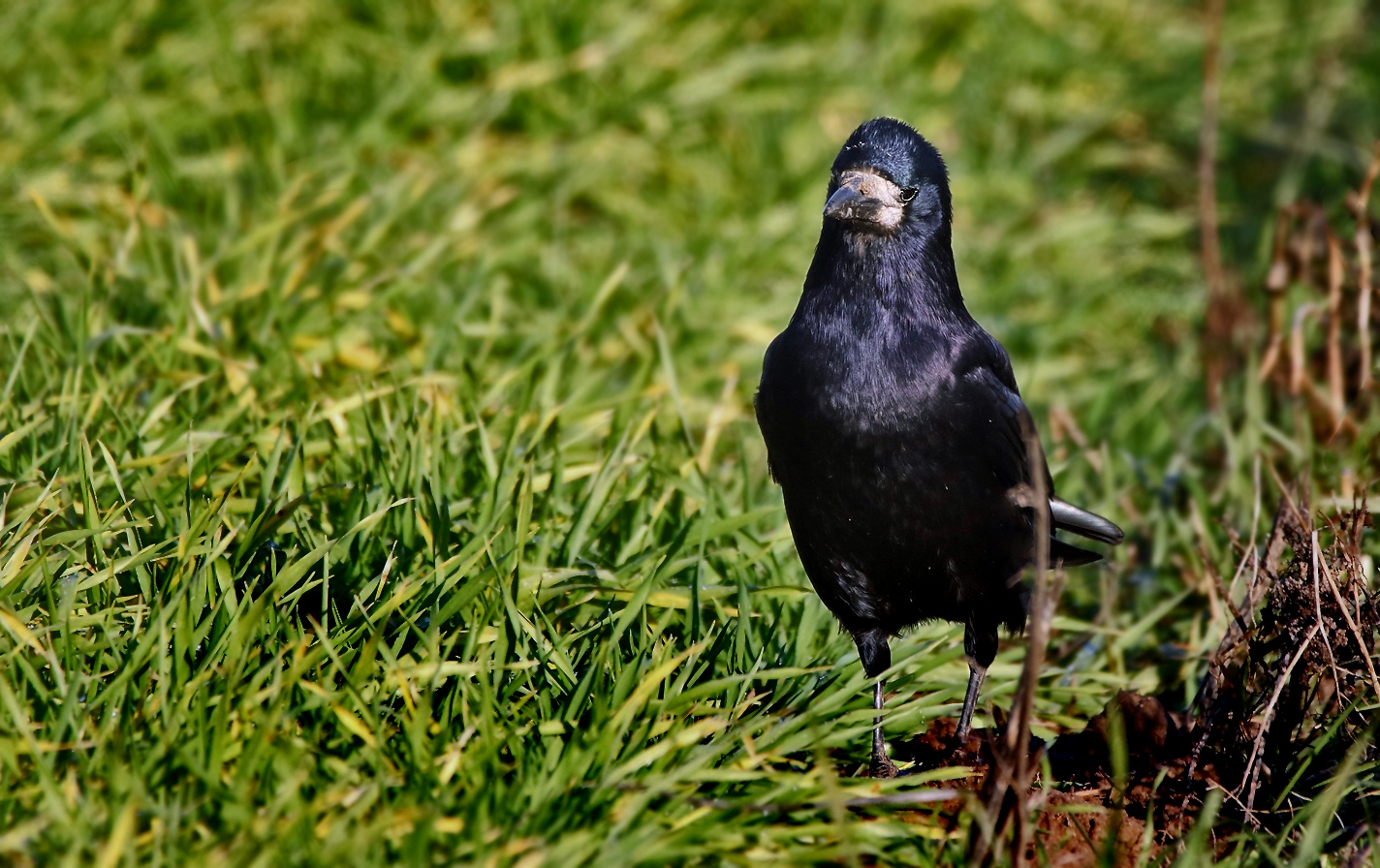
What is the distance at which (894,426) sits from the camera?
265 centimetres

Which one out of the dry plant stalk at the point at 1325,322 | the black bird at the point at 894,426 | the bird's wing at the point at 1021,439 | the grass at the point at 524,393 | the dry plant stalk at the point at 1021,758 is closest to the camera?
the dry plant stalk at the point at 1021,758

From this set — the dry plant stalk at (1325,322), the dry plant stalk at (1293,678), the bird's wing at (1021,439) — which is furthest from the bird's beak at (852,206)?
the dry plant stalk at (1325,322)

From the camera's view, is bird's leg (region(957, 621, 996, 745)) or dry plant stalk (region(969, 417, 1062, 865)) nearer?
dry plant stalk (region(969, 417, 1062, 865))

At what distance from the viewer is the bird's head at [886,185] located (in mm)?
2768

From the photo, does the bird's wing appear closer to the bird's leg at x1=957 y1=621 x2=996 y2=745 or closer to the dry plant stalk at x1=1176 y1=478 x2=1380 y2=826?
the bird's leg at x1=957 y1=621 x2=996 y2=745

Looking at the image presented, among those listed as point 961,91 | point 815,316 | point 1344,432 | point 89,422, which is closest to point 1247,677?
point 815,316

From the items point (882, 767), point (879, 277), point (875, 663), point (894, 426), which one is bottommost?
point (882, 767)

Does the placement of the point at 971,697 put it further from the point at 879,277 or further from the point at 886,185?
the point at 886,185

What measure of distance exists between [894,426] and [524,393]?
1337mm

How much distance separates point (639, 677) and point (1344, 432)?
246cm

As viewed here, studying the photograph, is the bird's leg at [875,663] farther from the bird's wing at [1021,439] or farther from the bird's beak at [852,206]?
the bird's beak at [852,206]

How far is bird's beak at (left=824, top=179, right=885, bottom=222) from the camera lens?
2.74 m

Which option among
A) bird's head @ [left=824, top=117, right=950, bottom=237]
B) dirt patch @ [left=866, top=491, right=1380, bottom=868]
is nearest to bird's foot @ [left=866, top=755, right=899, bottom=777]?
dirt patch @ [left=866, top=491, right=1380, bottom=868]

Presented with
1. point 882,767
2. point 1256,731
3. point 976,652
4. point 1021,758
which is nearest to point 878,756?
point 882,767
